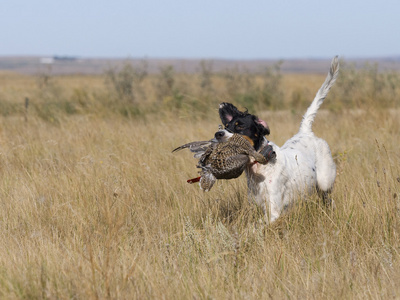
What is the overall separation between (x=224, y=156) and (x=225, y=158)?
0.02m

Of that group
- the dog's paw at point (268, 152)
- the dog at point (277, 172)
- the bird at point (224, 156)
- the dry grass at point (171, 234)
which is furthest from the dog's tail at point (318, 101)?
the bird at point (224, 156)

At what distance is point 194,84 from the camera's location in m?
21.4

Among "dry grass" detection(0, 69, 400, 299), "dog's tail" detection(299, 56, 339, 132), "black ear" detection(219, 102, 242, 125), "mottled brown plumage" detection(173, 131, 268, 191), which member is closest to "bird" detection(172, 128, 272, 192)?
"mottled brown plumage" detection(173, 131, 268, 191)

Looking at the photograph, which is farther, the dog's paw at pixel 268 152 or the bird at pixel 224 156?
the dog's paw at pixel 268 152

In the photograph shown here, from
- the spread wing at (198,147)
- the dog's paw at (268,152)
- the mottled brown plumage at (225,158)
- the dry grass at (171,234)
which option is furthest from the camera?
the dog's paw at (268,152)

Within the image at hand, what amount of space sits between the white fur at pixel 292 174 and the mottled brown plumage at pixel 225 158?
307mm

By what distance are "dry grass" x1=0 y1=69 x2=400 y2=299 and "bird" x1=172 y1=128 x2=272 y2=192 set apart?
14.5 inches

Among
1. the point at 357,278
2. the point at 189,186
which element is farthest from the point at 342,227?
the point at 189,186

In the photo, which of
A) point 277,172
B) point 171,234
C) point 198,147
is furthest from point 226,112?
point 171,234

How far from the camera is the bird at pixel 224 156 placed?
139 inches

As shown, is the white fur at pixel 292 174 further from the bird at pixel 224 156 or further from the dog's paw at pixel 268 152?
the bird at pixel 224 156

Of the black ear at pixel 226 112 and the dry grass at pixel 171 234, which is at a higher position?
the black ear at pixel 226 112

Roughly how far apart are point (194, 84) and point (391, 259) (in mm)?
18473

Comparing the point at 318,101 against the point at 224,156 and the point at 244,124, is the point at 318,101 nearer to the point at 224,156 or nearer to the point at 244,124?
the point at 244,124
